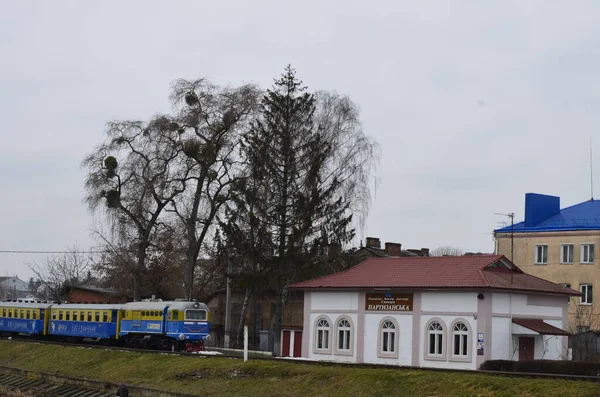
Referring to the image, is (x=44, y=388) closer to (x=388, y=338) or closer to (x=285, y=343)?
(x=388, y=338)

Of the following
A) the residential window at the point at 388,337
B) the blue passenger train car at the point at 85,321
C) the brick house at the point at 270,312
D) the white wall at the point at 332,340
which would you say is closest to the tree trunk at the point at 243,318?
the brick house at the point at 270,312

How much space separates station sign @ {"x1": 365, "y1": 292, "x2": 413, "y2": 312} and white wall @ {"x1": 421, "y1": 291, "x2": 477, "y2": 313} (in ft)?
2.90

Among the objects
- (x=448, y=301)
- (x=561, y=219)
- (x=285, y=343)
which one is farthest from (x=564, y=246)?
(x=448, y=301)

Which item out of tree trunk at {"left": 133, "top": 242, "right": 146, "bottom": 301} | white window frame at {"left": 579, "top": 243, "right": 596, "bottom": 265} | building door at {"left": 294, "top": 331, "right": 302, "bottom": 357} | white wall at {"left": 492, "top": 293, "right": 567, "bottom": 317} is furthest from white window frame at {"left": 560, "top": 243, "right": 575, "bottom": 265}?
tree trunk at {"left": 133, "top": 242, "right": 146, "bottom": 301}

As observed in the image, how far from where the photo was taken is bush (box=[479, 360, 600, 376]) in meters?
33.4

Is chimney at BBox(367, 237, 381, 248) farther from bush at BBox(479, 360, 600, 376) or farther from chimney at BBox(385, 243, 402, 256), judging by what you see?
bush at BBox(479, 360, 600, 376)

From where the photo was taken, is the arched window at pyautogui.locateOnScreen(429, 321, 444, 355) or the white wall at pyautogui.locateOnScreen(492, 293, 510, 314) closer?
the white wall at pyautogui.locateOnScreen(492, 293, 510, 314)

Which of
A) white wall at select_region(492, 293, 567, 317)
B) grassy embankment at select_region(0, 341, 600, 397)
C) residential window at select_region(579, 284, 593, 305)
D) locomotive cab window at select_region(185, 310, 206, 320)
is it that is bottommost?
grassy embankment at select_region(0, 341, 600, 397)

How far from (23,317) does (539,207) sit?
38.4 metres

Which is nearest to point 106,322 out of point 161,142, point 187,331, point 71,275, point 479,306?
point 187,331

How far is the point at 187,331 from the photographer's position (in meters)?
47.5

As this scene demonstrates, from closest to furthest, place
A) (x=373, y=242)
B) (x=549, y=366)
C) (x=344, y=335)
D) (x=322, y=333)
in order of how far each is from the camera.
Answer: (x=549, y=366)
(x=344, y=335)
(x=322, y=333)
(x=373, y=242)

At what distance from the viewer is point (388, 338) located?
43.0 metres

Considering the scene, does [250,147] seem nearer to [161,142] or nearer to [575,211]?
[161,142]
